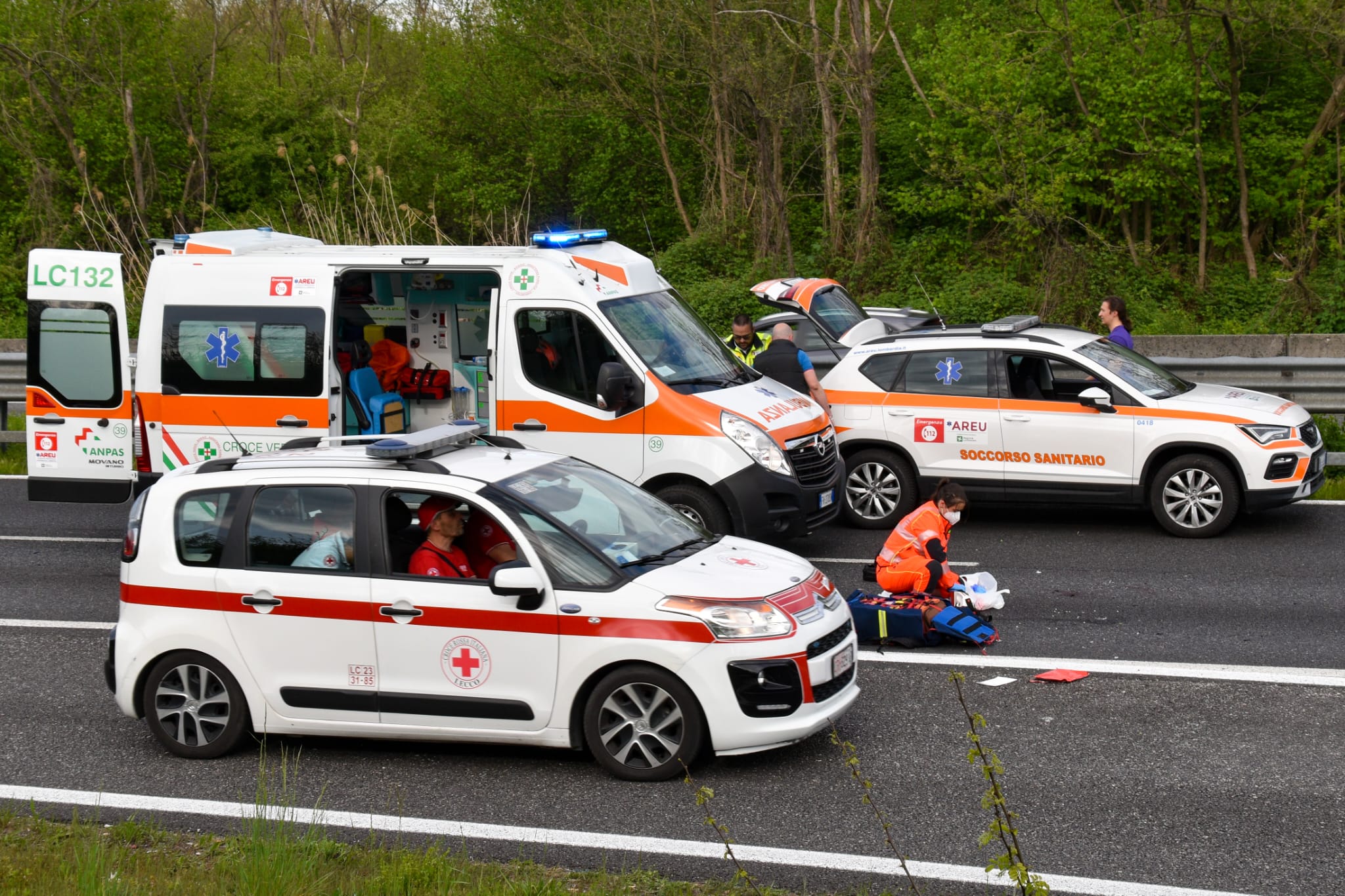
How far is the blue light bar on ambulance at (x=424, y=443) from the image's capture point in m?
7.14

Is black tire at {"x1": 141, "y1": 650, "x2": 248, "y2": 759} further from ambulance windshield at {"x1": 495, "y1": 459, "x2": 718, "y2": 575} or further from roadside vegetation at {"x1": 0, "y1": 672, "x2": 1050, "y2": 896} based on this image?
ambulance windshield at {"x1": 495, "y1": 459, "x2": 718, "y2": 575}

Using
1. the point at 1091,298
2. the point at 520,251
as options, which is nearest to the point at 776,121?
the point at 1091,298

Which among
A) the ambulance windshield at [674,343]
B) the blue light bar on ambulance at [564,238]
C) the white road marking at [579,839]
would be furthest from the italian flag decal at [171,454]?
the white road marking at [579,839]

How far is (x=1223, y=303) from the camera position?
70.1 ft

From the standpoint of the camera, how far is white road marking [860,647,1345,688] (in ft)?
26.3

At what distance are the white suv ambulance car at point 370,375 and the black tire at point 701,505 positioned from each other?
0.04 feet

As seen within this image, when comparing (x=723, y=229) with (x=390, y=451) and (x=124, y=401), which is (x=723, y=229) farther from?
(x=390, y=451)

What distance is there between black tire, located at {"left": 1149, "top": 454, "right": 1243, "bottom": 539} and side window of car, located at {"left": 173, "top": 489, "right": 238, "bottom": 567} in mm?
7746

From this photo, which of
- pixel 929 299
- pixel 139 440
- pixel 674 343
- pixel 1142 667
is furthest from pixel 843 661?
pixel 929 299

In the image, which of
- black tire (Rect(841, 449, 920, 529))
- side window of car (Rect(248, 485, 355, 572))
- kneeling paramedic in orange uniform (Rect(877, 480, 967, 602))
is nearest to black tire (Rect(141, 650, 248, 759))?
side window of car (Rect(248, 485, 355, 572))

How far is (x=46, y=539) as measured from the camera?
1270cm

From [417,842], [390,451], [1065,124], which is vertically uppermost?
[1065,124]

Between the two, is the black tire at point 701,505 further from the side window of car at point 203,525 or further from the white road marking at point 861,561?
the side window of car at point 203,525

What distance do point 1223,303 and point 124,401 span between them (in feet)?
53.5
